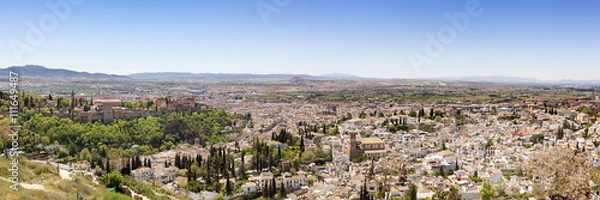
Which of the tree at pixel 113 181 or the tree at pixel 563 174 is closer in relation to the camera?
the tree at pixel 113 181

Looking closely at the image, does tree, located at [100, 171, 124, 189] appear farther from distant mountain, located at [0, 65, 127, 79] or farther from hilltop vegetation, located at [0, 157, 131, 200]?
distant mountain, located at [0, 65, 127, 79]

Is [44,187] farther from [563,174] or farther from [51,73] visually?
[51,73]

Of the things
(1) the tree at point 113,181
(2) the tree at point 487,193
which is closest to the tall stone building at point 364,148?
(2) the tree at point 487,193

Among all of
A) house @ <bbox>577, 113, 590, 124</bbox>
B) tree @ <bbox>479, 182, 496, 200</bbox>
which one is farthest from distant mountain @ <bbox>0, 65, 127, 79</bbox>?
tree @ <bbox>479, 182, 496, 200</bbox>

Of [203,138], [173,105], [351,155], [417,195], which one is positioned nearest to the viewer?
[417,195]

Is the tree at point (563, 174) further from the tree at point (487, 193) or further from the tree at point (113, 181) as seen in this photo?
the tree at point (113, 181)

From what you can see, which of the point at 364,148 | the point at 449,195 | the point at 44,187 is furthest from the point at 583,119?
the point at 44,187

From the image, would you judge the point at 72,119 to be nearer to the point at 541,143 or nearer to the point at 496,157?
the point at 496,157

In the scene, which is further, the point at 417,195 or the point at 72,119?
the point at 72,119

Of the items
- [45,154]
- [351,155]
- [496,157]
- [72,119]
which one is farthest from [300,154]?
[72,119]
